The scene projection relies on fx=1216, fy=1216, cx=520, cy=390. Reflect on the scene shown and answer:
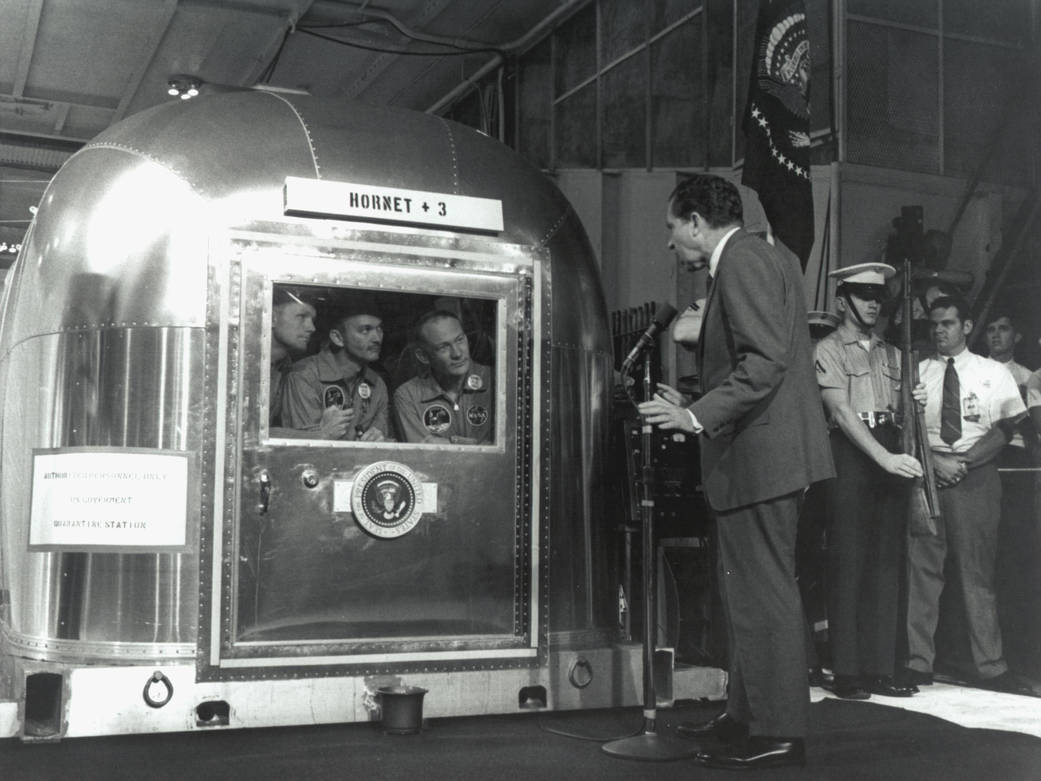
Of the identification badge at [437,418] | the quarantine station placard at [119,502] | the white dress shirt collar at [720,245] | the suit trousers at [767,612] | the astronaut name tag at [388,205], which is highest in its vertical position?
the astronaut name tag at [388,205]

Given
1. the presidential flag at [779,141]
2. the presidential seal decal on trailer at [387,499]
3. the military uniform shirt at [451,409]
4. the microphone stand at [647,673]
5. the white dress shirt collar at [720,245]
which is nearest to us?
the microphone stand at [647,673]

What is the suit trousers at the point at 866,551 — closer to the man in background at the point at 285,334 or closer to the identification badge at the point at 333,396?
the identification badge at the point at 333,396

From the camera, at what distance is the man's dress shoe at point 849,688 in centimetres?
605

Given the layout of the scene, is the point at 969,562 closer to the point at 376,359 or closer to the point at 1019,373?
the point at 1019,373

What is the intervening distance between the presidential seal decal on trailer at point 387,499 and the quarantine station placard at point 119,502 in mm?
700

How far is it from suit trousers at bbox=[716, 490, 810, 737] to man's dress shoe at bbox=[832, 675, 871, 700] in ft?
6.04

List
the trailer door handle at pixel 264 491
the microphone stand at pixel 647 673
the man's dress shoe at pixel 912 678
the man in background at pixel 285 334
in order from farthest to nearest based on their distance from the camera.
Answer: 1. the man's dress shoe at pixel 912 678
2. the man in background at pixel 285 334
3. the trailer door handle at pixel 264 491
4. the microphone stand at pixel 647 673

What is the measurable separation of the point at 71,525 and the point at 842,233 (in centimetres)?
670

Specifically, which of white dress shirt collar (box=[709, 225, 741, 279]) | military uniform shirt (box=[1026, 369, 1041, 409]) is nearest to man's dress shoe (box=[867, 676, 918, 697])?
military uniform shirt (box=[1026, 369, 1041, 409])

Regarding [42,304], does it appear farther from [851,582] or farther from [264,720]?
[851,582]

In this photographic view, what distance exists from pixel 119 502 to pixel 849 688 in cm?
365

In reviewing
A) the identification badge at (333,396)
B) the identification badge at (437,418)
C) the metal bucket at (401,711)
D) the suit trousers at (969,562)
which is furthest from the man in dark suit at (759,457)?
the suit trousers at (969,562)

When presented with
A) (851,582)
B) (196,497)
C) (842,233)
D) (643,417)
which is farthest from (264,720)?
(842,233)

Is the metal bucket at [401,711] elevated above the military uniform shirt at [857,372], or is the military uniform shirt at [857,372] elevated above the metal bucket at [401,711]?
the military uniform shirt at [857,372]
